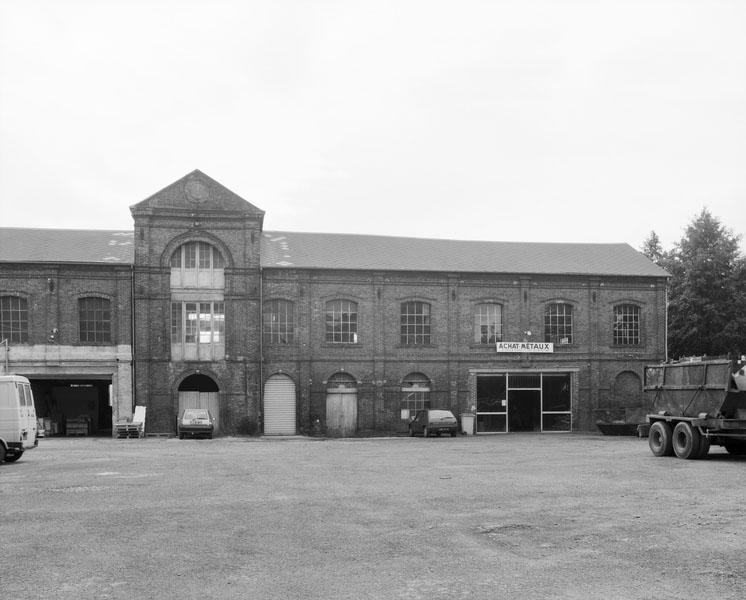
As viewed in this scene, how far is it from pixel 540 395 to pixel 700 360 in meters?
18.7

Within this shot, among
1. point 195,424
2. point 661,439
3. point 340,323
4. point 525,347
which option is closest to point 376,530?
point 661,439

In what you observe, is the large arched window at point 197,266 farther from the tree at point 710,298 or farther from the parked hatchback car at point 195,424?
the tree at point 710,298

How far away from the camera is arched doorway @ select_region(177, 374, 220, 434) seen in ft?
122

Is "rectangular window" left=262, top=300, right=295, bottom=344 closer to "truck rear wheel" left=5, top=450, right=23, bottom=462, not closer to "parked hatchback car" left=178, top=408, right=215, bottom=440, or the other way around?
"parked hatchback car" left=178, top=408, right=215, bottom=440

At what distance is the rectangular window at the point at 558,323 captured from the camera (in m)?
40.8

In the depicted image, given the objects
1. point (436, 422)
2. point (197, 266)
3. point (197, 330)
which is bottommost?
point (436, 422)

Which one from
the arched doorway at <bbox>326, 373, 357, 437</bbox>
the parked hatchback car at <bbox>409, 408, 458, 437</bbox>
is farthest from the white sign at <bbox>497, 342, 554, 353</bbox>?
the arched doorway at <bbox>326, 373, 357, 437</bbox>

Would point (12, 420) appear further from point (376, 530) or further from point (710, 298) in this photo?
point (710, 298)

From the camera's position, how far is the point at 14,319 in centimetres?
3647

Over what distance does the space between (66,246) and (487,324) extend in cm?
1993

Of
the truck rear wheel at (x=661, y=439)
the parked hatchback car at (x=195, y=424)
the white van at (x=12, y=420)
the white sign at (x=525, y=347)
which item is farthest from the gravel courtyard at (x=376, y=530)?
the white sign at (x=525, y=347)

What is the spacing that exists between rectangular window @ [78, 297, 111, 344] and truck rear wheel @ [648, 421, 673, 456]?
2387 cm

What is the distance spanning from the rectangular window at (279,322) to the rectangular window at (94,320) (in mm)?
6873

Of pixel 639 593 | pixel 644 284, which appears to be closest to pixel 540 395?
pixel 644 284
